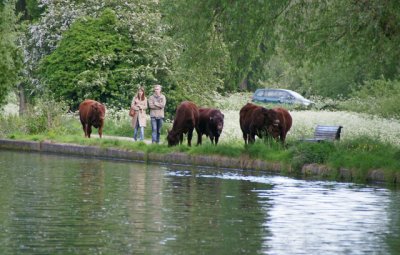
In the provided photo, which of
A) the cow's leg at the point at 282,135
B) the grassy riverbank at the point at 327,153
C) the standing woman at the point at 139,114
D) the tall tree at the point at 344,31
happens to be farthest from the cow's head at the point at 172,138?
the tall tree at the point at 344,31

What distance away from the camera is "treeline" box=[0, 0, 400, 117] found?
32062 millimetres

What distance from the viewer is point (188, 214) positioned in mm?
21094

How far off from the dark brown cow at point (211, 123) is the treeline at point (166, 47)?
119 cm

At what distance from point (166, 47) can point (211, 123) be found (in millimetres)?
13350

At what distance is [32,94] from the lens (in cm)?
6241

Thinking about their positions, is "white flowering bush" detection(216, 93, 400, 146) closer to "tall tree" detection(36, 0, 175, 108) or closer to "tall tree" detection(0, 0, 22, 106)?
"tall tree" detection(36, 0, 175, 108)

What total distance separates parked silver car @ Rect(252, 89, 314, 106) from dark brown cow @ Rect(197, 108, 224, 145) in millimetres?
31967

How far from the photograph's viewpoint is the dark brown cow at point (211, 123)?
3800 centimetres

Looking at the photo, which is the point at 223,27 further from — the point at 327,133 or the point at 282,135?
the point at 327,133

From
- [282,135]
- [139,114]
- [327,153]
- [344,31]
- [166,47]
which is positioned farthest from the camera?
[166,47]

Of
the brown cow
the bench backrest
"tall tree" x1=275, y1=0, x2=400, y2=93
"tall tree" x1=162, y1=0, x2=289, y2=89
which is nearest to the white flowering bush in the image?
the bench backrest

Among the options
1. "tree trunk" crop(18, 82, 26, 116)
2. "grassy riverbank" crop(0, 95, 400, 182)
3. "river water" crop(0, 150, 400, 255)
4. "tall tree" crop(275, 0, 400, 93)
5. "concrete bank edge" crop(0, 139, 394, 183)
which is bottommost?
"river water" crop(0, 150, 400, 255)

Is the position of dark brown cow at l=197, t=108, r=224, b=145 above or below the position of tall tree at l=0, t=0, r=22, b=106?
below

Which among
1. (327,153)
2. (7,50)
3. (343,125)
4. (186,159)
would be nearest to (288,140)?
(186,159)
